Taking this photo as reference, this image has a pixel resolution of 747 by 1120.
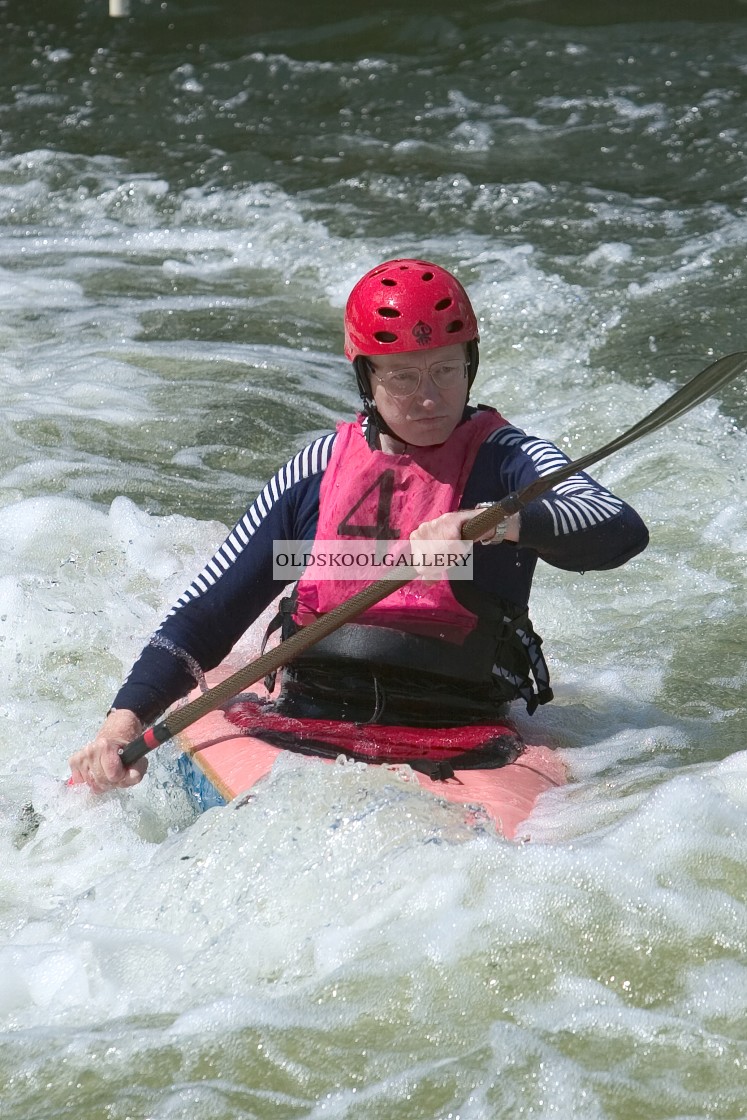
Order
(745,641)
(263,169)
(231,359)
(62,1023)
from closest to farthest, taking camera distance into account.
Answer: (62,1023), (745,641), (231,359), (263,169)

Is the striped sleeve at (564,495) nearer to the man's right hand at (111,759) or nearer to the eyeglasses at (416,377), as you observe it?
the eyeglasses at (416,377)

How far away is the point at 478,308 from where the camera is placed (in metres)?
6.58

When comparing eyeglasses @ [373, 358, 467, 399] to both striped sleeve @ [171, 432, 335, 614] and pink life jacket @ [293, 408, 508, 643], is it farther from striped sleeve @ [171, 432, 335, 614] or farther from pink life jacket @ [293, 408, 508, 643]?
striped sleeve @ [171, 432, 335, 614]

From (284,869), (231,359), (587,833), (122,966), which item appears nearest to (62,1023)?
(122,966)

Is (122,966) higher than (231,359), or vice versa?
(122,966)

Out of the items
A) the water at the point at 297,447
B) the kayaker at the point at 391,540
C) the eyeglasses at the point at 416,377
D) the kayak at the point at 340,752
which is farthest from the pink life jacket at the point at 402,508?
the water at the point at 297,447

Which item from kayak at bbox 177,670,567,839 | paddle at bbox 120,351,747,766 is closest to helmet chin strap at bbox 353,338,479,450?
paddle at bbox 120,351,747,766

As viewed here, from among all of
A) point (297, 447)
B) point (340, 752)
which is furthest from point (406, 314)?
point (297, 447)

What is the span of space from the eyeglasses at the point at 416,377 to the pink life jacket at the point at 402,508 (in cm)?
13

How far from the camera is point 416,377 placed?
2.95 m

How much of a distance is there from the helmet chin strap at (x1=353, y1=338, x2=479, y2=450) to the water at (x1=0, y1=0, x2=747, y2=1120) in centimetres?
73

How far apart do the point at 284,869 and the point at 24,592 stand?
1880 millimetres

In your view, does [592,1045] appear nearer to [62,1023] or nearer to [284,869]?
[284,869]

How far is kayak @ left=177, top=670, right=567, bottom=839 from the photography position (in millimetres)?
2801
